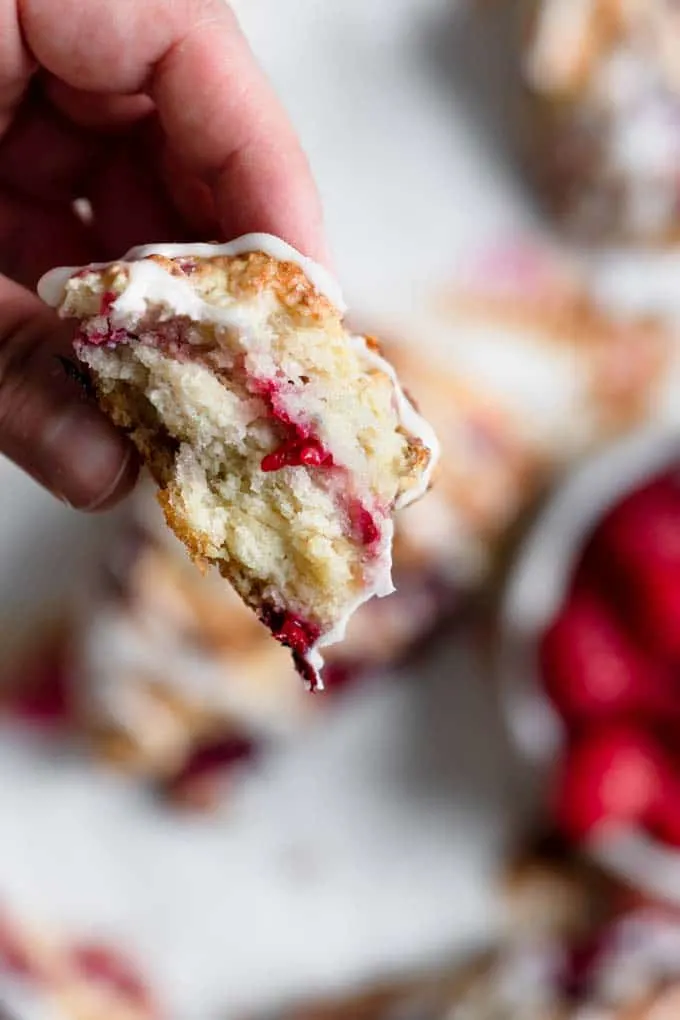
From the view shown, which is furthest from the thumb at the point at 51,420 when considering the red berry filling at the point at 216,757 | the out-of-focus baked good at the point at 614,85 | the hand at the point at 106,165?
the out-of-focus baked good at the point at 614,85

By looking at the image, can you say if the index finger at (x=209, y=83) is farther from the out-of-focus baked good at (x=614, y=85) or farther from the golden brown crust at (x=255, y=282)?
the out-of-focus baked good at (x=614, y=85)

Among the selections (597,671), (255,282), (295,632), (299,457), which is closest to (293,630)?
(295,632)

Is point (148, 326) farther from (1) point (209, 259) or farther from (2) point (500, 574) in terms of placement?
(2) point (500, 574)

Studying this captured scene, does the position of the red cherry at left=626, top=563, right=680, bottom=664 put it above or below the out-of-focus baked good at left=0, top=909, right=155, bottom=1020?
above

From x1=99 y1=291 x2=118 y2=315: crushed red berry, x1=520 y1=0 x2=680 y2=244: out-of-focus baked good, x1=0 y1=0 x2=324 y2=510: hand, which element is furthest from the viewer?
x1=520 y1=0 x2=680 y2=244: out-of-focus baked good

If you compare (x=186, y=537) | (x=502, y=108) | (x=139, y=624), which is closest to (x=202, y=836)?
(x=139, y=624)

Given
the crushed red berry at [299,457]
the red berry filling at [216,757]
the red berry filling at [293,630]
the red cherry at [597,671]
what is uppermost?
the crushed red berry at [299,457]

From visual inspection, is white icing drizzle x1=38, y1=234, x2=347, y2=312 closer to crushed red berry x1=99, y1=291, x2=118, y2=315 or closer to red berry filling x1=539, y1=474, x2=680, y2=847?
crushed red berry x1=99, y1=291, x2=118, y2=315

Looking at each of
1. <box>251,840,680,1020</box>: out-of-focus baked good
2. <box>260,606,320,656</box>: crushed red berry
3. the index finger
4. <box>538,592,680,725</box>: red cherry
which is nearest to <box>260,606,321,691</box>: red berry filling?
<box>260,606,320,656</box>: crushed red berry
